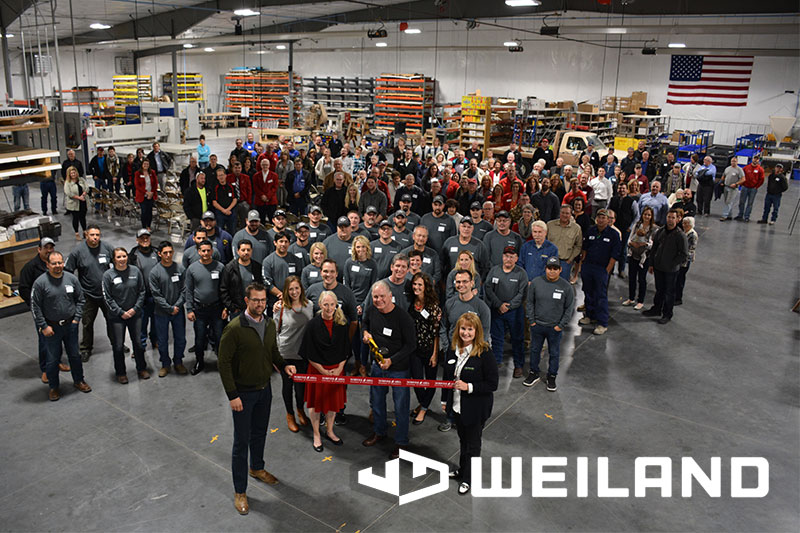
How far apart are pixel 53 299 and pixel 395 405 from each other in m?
3.64

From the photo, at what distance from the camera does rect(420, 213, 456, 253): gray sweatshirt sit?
8367mm

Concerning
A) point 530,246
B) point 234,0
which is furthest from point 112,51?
point 530,246

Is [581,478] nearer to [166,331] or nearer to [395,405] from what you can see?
[395,405]

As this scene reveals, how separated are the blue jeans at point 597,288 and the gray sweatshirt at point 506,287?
1897mm

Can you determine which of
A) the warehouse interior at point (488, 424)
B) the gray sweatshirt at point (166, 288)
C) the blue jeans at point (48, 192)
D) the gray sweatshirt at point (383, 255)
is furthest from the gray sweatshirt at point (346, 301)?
the blue jeans at point (48, 192)

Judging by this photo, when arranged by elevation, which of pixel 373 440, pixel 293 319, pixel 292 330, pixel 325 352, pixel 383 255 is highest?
pixel 383 255

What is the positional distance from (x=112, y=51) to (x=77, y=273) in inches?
1441

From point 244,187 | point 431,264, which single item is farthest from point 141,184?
point 431,264

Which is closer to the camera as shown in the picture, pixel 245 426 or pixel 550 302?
pixel 245 426

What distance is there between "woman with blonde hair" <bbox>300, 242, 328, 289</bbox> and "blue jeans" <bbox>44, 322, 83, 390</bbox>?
2423 mm

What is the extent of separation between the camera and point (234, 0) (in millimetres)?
18922

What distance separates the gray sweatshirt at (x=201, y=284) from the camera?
6.61 metres

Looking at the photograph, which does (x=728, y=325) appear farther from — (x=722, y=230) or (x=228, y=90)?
(x=228, y=90)

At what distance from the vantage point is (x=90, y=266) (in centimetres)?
693
